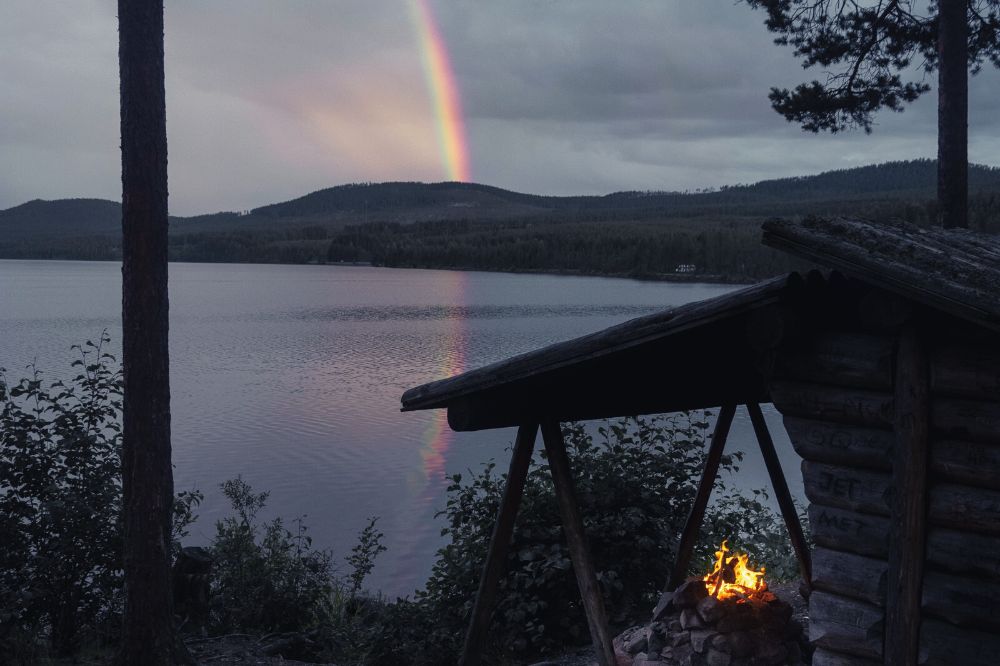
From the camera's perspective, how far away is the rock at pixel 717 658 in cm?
642

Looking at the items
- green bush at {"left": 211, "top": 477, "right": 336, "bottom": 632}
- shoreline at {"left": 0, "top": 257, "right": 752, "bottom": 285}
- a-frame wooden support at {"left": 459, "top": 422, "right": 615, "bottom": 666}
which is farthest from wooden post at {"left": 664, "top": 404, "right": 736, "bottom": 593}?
shoreline at {"left": 0, "top": 257, "right": 752, "bottom": 285}

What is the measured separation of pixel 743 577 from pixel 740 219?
5786 inches

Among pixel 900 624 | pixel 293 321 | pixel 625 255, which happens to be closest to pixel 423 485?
pixel 900 624

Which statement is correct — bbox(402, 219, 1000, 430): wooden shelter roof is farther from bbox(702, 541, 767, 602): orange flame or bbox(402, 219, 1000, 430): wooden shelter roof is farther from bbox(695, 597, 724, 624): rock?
bbox(695, 597, 724, 624): rock

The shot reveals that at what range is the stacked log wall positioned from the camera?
167 inches

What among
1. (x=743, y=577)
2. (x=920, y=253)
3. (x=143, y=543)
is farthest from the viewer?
(x=143, y=543)

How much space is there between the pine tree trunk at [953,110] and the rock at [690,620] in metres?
8.16

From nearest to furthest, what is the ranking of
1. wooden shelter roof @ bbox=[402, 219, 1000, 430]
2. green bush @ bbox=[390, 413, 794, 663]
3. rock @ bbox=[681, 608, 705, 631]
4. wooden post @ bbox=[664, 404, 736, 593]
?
wooden shelter roof @ bbox=[402, 219, 1000, 430], rock @ bbox=[681, 608, 705, 631], wooden post @ bbox=[664, 404, 736, 593], green bush @ bbox=[390, 413, 794, 663]

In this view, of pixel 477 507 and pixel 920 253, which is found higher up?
pixel 920 253

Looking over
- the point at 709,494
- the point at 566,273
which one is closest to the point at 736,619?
the point at 709,494

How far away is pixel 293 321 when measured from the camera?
55844 mm

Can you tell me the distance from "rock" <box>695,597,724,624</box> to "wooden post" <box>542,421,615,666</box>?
1286mm

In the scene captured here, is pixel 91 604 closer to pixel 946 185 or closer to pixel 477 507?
pixel 477 507

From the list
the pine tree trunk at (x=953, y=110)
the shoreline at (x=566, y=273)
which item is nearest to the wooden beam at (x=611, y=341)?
the pine tree trunk at (x=953, y=110)
